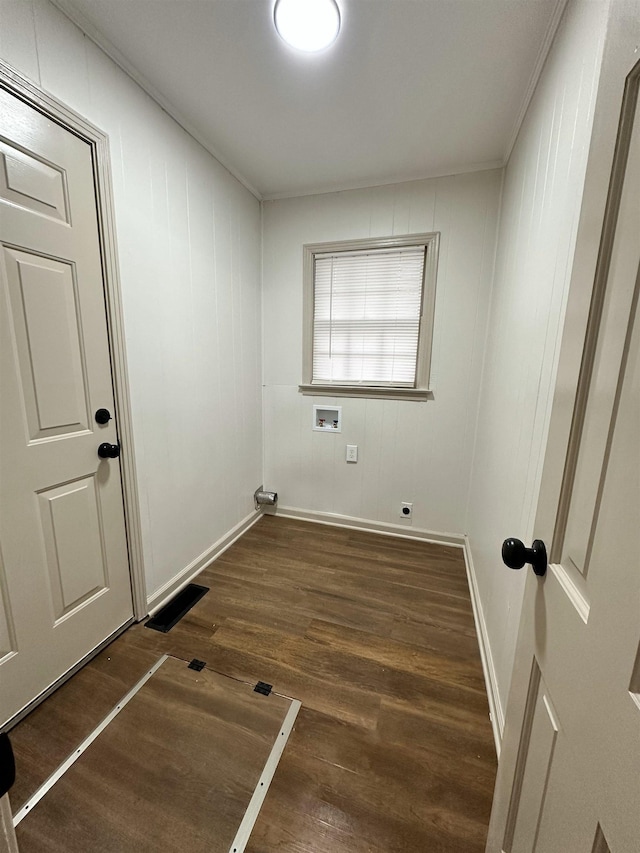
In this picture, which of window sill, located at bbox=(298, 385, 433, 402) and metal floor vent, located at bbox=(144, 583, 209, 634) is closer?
metal floor vent, located at bbox=(144, 583, 209, 634)

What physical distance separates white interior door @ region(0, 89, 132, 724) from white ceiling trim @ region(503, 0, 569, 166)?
189cm

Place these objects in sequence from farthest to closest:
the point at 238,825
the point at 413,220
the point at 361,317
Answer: the point at 361,317 < the point at 413,220 < the point at 238,825

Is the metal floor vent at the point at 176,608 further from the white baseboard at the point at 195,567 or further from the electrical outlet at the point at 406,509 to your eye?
the electrical outlet at the point at 406,509

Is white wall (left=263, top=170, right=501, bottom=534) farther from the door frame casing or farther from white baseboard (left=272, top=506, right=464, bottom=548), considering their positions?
the door frame casing

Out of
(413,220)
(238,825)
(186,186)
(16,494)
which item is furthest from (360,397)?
(238,825)

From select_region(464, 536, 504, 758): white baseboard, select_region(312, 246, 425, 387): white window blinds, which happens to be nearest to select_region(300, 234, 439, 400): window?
select_region(312, 246, 425, 387): white window blinds

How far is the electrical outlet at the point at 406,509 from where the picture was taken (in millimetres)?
2713

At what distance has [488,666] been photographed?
1.51 metres

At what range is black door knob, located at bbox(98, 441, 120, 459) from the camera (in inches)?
60.2

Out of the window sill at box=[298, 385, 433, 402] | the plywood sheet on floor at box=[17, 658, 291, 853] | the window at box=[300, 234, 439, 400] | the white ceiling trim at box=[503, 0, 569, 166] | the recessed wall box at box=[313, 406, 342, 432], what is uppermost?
the white ceiling trim at box=[503, 0, 569, 166]

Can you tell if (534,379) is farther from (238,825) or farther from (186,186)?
(186,186)

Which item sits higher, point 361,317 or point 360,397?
point 361,317

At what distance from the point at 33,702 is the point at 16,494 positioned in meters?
0.85

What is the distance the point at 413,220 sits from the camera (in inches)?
92.8
